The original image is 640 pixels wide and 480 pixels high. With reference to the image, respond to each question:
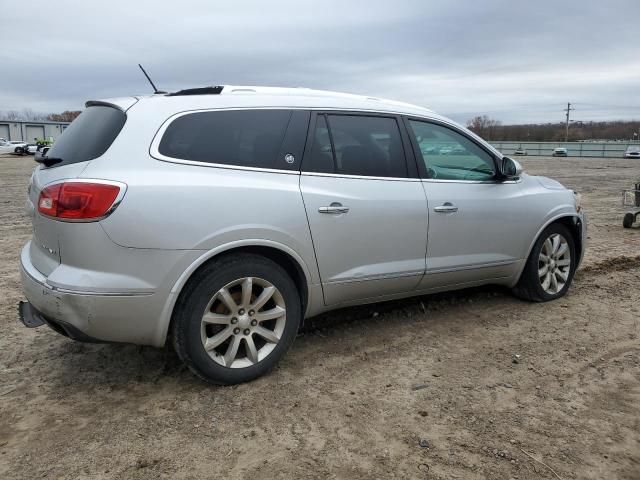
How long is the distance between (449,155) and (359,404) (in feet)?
7.45

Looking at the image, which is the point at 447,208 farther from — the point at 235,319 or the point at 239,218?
the point at 235,319

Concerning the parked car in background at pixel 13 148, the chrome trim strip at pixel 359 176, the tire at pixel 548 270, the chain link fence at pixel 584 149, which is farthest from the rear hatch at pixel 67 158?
the chain link fence at pixel 584 149

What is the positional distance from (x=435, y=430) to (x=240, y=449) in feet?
3.42

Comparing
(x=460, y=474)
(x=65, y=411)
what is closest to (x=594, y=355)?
(x=460, y=474)

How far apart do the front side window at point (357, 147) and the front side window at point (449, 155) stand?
0.26m

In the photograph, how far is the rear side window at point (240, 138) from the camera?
3.28 meters

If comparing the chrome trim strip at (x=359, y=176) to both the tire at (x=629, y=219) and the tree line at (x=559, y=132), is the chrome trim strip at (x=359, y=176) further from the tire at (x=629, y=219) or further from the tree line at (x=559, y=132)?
the tree line at (x=559, y=132)

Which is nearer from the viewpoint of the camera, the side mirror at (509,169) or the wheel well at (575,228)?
the side mirror at (509,169)

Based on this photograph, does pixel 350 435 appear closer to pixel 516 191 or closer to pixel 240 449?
pixel 240 449

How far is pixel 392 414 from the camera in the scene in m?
3.14

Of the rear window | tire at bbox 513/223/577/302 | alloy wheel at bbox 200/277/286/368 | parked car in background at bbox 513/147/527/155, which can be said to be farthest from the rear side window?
parked car in background at bbox 513/147/527/155

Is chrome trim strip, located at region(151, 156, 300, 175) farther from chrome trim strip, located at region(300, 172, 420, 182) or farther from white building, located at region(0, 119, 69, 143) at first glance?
white building, located at region(0, 119, 69, 143)

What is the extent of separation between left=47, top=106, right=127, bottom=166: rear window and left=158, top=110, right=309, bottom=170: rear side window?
31 cm

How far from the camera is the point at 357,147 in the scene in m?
3.92
